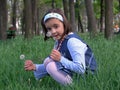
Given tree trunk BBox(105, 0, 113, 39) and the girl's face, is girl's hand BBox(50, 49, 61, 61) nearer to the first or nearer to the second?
the girl's face

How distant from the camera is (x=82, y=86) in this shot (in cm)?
275

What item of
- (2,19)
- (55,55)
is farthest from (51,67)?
(2,19)

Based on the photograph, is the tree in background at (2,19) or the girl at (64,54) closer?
the girl at (64,54)

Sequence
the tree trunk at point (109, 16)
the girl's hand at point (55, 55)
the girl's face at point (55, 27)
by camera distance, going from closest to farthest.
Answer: the girl's hand at point (55, 55)
the girl's face at point (55, 27)
the tree trunk at point (109, 16)

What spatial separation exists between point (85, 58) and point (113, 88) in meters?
0.66

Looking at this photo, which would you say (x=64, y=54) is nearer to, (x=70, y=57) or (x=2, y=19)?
(x=70, y=57)

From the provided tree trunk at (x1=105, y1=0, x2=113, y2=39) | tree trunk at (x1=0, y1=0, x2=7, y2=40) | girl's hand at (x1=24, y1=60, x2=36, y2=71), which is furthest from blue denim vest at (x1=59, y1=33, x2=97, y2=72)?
tree trunk at (x1=0, y1=0, x2=7, y2=40)

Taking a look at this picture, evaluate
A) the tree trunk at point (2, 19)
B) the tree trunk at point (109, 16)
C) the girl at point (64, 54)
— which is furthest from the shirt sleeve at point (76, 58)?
the tree trunk at point (2, 19)

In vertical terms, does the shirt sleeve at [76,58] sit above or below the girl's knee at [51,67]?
above

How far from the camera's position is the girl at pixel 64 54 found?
10.2 ft

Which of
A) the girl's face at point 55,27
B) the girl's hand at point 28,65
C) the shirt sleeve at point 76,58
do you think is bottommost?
the girl's hand at point 28,65

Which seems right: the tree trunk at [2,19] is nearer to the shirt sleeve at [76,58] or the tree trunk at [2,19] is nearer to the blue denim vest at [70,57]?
the blue denim vest at [70,57]

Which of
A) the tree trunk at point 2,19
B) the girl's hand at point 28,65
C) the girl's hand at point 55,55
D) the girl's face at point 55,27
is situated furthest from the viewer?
the tree trunk at point 2,19

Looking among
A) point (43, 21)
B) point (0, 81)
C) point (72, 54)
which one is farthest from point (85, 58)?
point (0, 81)
